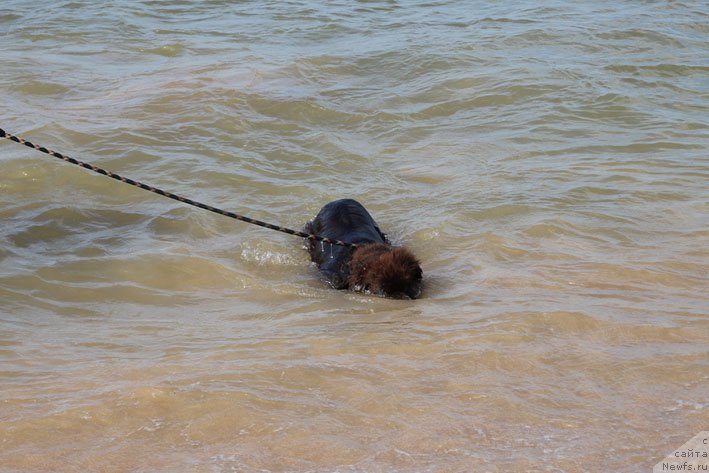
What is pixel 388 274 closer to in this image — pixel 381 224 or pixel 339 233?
pixel 339 233

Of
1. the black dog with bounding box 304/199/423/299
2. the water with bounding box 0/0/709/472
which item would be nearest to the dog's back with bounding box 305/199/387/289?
the black dog with bounding box 304/199/423/299

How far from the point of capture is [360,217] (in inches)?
295

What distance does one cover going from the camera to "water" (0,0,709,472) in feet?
13.8

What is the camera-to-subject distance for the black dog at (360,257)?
635 cm

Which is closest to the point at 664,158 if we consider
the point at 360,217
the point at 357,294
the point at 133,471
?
the point at 360,217

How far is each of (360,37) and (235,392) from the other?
1118cm

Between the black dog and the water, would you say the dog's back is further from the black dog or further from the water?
the water

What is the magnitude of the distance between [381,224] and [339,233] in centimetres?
89

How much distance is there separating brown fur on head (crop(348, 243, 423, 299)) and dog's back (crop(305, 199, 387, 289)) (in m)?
0.19

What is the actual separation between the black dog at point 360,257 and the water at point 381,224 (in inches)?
6.6

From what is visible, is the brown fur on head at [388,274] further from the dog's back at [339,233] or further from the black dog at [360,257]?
the dog's back at [339,233]

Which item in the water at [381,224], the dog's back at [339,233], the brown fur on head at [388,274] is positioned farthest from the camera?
the dog's back at [339,233]

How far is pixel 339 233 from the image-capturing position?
7289 millimetres

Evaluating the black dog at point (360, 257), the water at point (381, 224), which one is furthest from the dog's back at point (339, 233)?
the water at point (381, 224)
